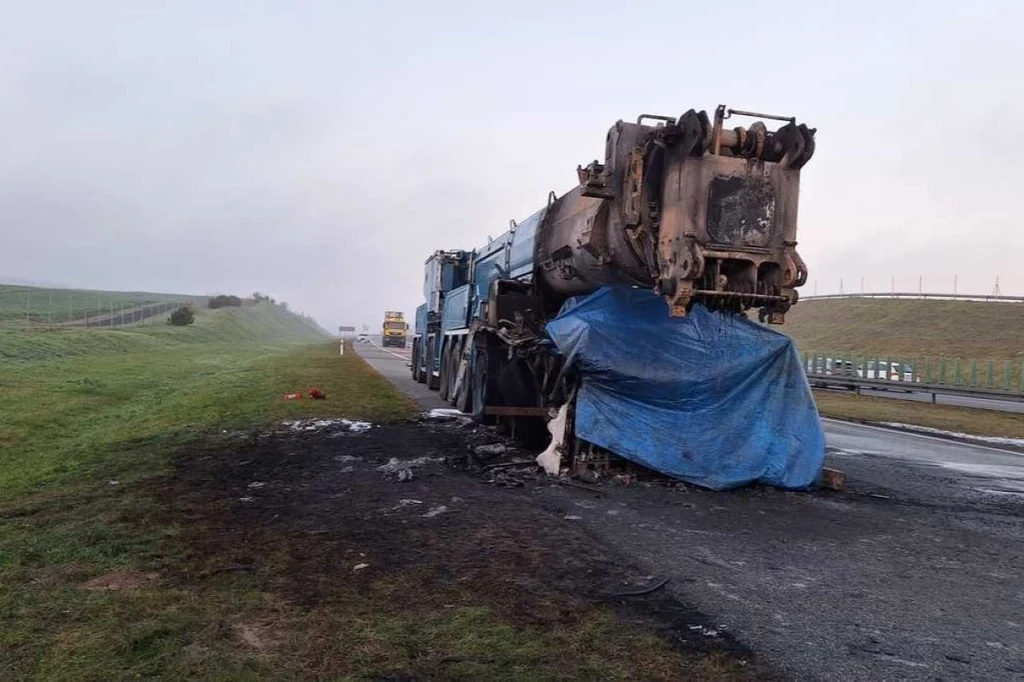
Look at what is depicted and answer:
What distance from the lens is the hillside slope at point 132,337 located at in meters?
27.1

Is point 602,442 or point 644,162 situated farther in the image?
point 602,442

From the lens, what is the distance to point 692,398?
856 centimetres

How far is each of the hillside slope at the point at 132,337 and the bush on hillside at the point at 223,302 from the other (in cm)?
293

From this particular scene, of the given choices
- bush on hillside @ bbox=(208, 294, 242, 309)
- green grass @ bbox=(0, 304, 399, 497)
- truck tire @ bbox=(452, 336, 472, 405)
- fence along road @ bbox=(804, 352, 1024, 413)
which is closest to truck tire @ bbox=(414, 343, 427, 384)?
green grass @ bbox=(0, 304, 399, 497)

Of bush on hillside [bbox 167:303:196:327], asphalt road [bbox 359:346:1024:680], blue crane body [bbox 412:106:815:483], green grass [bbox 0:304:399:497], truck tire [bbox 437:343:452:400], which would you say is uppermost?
blue crane body [bbox 412:106:815:483]

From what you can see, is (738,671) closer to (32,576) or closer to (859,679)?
(859,679)

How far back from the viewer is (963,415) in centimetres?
2011

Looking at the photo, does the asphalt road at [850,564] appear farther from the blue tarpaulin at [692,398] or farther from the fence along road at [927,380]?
the fence along road at [927,380]

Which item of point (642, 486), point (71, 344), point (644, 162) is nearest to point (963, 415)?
point (642, 486)

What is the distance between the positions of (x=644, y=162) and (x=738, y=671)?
4979mm

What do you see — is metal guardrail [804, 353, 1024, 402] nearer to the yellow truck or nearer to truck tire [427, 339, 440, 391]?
truck tire [427, 339, 440, 391]

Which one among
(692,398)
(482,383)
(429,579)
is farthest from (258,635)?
(482,383)

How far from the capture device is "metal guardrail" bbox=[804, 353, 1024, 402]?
77.0 feet

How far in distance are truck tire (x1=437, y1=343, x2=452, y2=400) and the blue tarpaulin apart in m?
7.88
